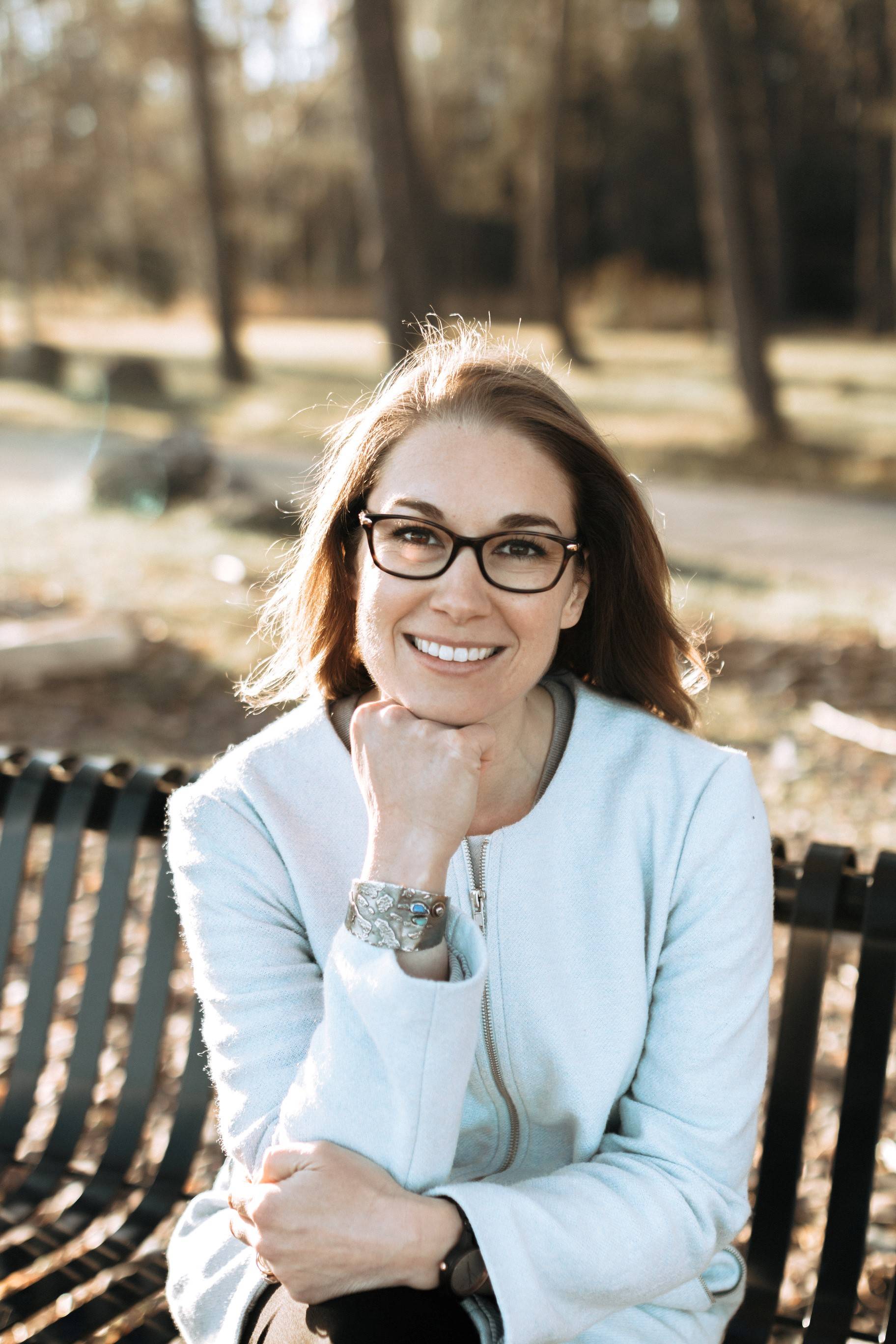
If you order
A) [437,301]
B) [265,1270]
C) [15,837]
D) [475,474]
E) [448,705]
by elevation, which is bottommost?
[265,1270]

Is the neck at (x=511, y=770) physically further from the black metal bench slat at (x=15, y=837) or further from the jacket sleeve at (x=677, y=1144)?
the black metal bench slat at (x=15, y=837)

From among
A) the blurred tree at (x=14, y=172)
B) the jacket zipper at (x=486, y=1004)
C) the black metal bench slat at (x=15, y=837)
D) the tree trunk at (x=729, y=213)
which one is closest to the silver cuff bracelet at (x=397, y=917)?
the jacket zipper at (x=486, y=1004)

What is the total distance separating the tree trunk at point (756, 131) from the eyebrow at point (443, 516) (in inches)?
882

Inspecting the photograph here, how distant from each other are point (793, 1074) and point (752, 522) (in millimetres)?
10897

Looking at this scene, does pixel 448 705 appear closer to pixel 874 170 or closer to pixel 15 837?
pixel 15 837

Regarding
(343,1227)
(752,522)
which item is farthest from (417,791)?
(752,522)

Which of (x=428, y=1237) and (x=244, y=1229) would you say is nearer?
(x=428, y=1237)

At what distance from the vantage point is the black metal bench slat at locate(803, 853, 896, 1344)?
2309mm

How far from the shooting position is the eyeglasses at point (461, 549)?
2.00 meters

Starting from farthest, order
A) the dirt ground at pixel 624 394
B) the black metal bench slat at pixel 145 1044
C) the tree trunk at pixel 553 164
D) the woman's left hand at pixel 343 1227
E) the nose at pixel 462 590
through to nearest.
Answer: the tree trunk at pixel 553 164, the dirt ground at pixel 624 394, the black metal bench slat at pixel 145 1044, the nose at pixel 462 590, the woman's left hand at pixel 343 1227

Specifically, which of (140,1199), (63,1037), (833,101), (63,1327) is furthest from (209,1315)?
(833,101)

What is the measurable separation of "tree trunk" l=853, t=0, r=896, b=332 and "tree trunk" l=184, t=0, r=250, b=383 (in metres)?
13.0

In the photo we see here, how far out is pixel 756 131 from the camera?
27328 millimetres

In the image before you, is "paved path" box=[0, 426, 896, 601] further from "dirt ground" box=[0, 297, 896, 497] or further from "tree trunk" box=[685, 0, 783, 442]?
"tree trunk" box=[685, 0, 783, 442]
